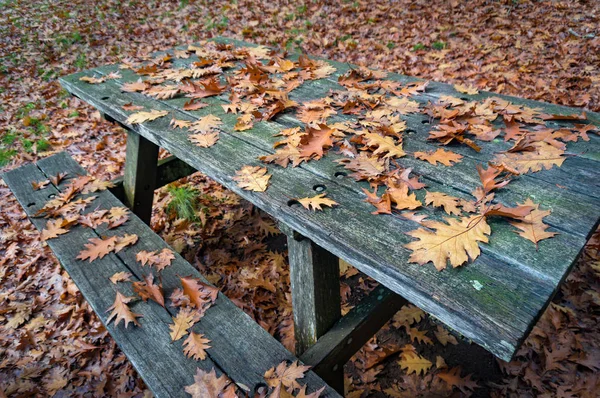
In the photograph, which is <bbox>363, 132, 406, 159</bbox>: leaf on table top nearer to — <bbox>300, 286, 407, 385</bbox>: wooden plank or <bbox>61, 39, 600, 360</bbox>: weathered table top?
<bbox>61, 39, 600, 360</bbox>: weathered table top

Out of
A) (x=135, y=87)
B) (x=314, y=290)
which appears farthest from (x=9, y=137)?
(x=314, y=290)

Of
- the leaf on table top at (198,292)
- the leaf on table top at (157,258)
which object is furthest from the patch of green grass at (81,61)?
the leaf on table top at (198,292)

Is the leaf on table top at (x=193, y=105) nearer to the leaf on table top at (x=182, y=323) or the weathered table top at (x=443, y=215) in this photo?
the weathered table top at (x=443, y=215)

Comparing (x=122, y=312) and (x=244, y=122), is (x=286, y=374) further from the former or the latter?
(x=244, y=122)

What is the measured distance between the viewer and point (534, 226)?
1158 mm

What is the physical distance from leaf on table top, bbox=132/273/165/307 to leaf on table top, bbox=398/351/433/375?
1435 millimetres

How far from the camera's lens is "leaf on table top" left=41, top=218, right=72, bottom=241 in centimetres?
210

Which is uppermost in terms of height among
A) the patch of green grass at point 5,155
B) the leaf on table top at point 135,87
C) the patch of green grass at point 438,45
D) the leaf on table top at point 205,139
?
the patch of green grass at point 438,45

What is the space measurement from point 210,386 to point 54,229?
1.39 meters

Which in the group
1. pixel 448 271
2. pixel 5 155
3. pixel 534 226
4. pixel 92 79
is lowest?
pixel 5 155

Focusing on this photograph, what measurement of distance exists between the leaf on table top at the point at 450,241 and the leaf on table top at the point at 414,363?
1.39 m

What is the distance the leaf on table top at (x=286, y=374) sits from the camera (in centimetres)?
133

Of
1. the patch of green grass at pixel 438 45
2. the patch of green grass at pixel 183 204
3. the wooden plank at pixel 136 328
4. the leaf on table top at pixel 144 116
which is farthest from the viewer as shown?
the patch of green grass at pixel 438 45

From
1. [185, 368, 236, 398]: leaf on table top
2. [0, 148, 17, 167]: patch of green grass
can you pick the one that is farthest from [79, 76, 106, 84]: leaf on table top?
[0, 148, 17, 167]: patch of green grass
